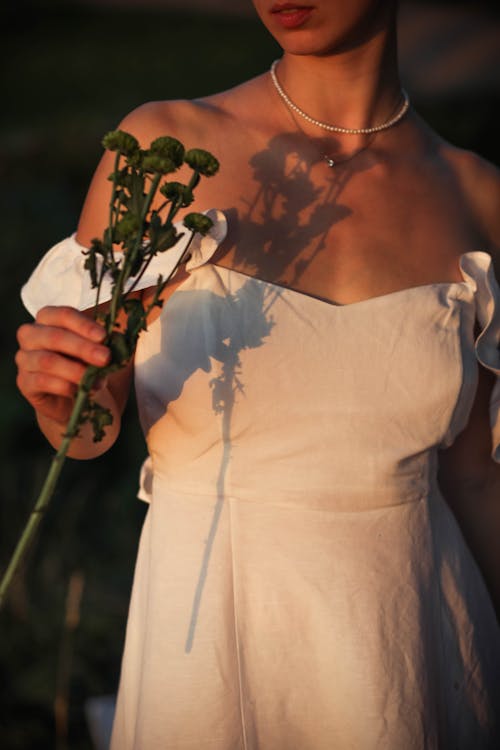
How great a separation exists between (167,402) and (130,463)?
141 inches

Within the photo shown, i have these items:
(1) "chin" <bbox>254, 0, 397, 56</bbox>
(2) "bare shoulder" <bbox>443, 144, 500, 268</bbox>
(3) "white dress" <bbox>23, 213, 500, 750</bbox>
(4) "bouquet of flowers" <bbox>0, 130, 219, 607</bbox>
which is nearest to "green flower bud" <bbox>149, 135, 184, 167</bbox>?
(4) "bouquet of flowers" <bbox>0, 130, 219, 607</bbox>

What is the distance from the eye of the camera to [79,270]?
76.8 inches

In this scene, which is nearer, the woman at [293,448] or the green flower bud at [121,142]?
the green flower bud at [121,142]

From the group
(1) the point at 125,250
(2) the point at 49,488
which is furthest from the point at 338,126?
(2) the point at 49,488

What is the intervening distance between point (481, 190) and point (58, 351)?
115 centimetres

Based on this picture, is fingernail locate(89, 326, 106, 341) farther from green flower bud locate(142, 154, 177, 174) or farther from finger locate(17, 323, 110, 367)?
green flower bud locate(142, 154, 177, 174)

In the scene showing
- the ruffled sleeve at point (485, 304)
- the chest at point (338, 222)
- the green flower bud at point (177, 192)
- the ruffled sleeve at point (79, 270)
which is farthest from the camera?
the ruffled sleeve at point (485, 304)

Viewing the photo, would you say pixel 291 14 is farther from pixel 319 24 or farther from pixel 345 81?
pixel 345 81

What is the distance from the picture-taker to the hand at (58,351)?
1.46 meters


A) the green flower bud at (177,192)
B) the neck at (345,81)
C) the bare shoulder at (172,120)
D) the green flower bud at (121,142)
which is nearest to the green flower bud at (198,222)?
the green flower bud at (177,192)

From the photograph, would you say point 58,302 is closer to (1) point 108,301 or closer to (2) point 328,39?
(1) point 108,301

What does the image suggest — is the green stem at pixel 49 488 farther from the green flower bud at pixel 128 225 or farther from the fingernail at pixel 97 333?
the green flower bud at pixel 128 225

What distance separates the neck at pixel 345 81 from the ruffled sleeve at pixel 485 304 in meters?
0.36

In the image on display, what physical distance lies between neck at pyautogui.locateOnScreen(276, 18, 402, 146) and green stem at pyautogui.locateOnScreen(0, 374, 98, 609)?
951mm
